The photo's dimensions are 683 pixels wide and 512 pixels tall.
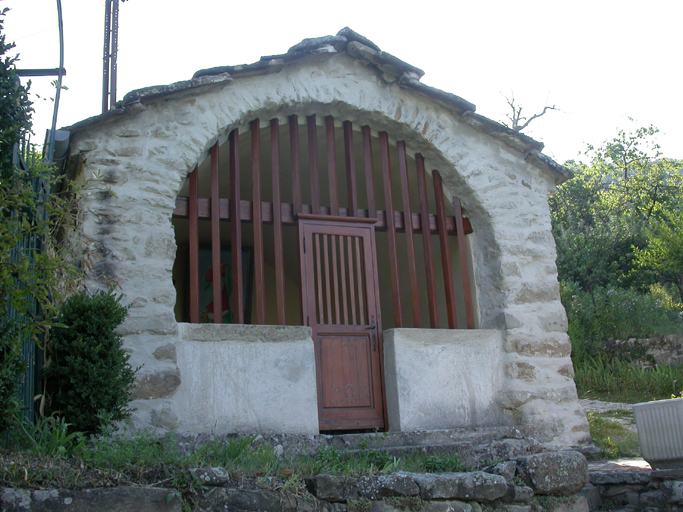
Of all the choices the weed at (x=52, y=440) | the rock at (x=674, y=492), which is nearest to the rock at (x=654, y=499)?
the rock at (x=674, y=492)

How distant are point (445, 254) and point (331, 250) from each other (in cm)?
116

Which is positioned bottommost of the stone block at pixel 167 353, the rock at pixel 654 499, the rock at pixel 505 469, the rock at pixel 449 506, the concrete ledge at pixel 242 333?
the rock at pixel 654 499

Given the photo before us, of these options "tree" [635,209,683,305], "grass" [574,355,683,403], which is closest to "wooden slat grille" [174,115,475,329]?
"grass" [574,355,683,403]

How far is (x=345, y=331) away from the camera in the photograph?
6.19 metres

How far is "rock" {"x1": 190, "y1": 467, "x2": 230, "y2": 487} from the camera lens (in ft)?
12.0

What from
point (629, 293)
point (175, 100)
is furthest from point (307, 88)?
point (629, 293)

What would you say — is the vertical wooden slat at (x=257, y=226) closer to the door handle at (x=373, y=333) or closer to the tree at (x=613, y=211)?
the door handle at (x=373, y=333)

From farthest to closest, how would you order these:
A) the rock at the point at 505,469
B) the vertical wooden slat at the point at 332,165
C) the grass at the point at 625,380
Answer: the grass at the point at 625,380, the vertical wooden slat at the point at 332,165, the rock at the point at 505,469

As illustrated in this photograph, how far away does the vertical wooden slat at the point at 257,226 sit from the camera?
19.2ft

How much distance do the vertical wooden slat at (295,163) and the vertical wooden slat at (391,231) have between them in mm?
889

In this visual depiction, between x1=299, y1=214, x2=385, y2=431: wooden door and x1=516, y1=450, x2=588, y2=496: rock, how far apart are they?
5.31 feet

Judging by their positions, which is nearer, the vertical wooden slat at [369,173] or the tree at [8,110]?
the tree at [8,110]

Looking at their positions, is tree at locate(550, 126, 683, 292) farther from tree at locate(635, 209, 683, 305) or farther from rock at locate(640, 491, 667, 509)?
rock at locate(640, 491, 667, 509)

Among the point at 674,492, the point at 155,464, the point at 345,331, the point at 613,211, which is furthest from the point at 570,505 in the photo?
the point at 613,211
